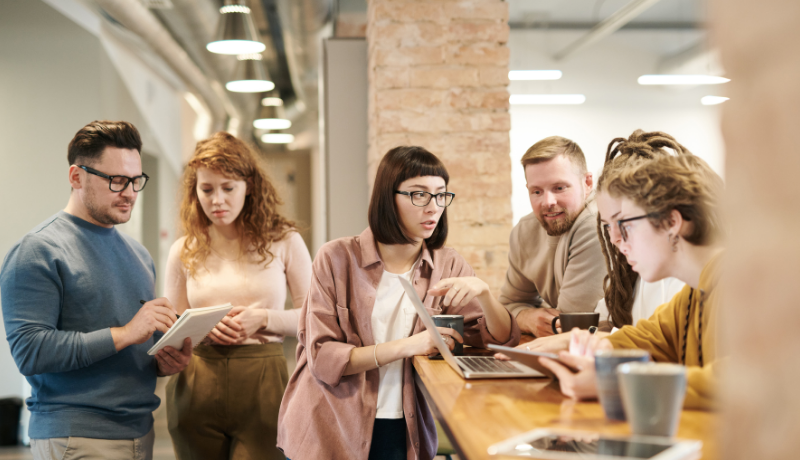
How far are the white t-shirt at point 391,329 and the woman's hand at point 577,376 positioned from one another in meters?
0.80

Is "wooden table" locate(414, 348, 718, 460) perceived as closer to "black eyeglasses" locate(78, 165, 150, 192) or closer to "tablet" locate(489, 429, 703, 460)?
"tablet" locate(489, 429, 703, 460)

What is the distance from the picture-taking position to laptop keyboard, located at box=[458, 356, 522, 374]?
156cm

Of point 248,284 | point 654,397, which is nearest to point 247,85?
point 248,284

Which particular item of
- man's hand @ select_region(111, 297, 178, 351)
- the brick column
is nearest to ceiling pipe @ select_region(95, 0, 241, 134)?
the brick column

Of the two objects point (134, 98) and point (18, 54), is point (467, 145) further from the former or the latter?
point (134, 98)

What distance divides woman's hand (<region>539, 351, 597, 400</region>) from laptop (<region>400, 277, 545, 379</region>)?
258 mm

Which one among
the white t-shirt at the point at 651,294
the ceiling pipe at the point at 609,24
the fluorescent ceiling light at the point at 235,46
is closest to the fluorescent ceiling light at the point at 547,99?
the ceiling pipe at the point at 609,24

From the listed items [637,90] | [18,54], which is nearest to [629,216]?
[18,54]

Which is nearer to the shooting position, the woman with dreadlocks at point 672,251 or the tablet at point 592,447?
the tablet at point 592,447

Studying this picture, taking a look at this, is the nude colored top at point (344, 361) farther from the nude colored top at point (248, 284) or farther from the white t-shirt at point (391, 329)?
the nude colored top at point (248, 284)

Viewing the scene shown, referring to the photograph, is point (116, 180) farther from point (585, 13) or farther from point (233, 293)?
point (585, 13)

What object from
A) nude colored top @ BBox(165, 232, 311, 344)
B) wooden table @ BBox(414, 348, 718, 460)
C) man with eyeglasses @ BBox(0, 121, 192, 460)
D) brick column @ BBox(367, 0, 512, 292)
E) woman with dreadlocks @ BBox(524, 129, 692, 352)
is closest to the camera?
wooden table @ BBox(414, 348, 718, 460)

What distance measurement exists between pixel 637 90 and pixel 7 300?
28.6 ft

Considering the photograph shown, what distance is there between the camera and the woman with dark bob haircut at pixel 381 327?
1.92m
